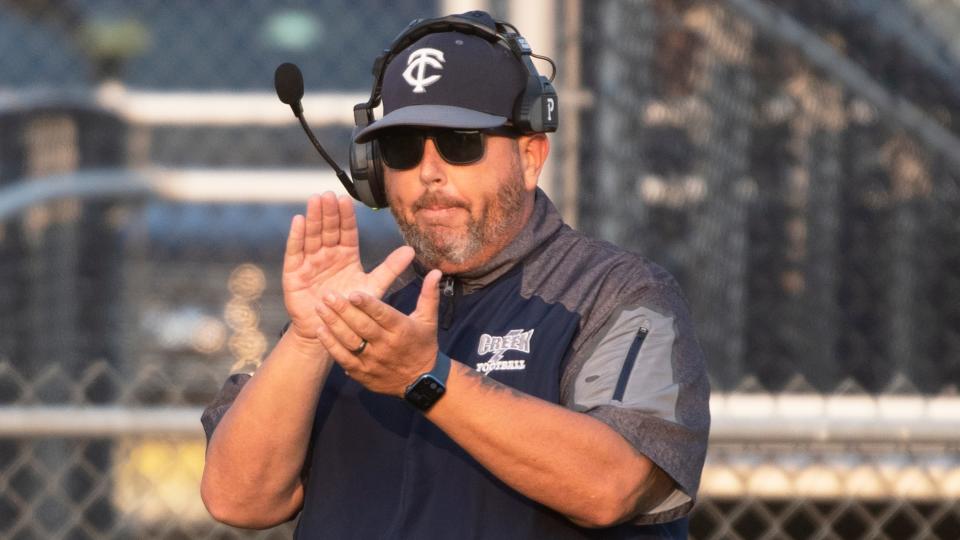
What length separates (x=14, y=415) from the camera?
333 centimetres

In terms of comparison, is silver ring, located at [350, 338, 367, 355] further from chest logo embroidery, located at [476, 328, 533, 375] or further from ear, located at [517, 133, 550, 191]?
ear, located at [517, 133, 550, 191]

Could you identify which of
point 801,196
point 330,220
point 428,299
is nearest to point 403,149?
point 330,220

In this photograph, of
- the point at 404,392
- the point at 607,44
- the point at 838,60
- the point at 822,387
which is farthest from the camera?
the point at 822,387

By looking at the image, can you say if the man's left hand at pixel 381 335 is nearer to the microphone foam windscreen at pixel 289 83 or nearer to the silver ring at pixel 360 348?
the silver ring at pixel 360 348

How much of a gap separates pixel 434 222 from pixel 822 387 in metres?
3.49

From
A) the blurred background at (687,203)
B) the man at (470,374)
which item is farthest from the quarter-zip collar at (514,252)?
the blurred background at (687,203)

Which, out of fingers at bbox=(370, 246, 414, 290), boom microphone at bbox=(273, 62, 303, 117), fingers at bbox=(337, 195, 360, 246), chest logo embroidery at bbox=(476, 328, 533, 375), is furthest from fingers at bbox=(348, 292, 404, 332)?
boom microphone at bbox=(273, 62, 303, 117)

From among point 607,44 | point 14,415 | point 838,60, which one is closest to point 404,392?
point 14,415

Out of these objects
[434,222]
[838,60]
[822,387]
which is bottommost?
[822,387]

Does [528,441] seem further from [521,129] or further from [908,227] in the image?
[908,227]

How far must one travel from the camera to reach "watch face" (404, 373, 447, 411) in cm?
172

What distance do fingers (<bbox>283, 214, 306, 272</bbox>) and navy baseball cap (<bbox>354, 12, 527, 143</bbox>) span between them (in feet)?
0.75

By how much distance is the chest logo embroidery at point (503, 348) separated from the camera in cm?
196

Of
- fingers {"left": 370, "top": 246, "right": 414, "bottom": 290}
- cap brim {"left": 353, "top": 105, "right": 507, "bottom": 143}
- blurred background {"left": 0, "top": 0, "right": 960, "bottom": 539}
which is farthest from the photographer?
blurred background {"left": 0, "top": 0, "right": 960, "bottom": 539}
